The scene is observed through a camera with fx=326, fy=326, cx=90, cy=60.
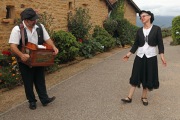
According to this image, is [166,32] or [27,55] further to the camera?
[166,32]

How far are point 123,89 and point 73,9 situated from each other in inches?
287

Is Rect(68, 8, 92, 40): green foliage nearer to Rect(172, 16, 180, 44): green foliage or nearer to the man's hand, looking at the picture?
the man's hand

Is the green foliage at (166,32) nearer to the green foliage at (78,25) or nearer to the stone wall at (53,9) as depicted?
the stone wall at (53,9)

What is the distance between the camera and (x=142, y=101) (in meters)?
6.60

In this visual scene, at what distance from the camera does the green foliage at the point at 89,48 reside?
13.2 m

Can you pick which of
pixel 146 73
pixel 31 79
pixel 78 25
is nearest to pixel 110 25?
pixel 78 25

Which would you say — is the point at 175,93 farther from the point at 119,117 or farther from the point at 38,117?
the point at 38,117

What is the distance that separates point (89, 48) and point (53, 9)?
225 cm

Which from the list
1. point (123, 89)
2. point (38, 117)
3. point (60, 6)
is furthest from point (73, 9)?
point (38, 117)

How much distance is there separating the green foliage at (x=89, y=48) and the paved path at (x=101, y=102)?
351 centimetres

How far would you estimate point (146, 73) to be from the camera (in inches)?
254

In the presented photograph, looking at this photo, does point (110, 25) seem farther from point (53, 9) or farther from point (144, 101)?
point (144, 101)

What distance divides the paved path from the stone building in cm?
243

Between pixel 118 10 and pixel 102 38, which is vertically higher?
pixel 118 10
